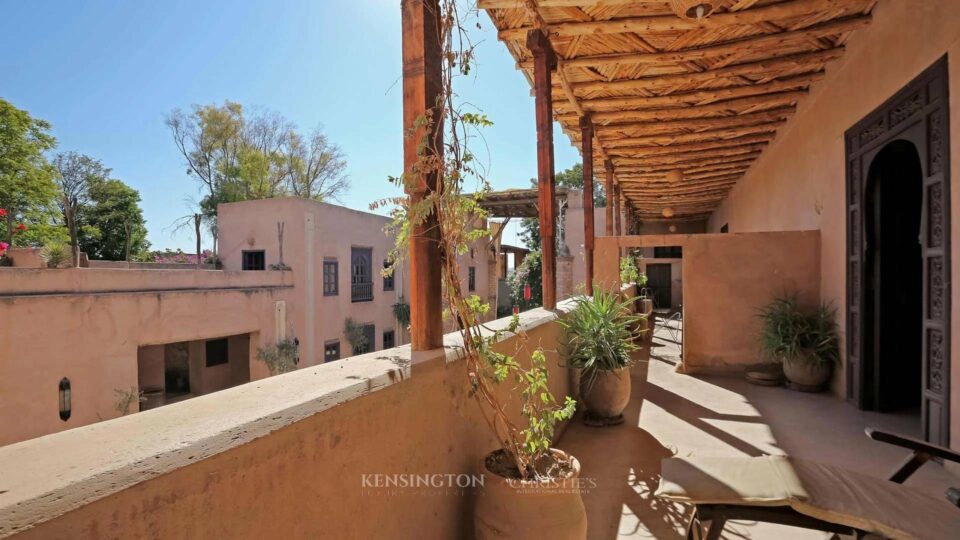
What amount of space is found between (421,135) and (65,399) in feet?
29.6

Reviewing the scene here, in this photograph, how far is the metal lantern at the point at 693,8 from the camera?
300 cm

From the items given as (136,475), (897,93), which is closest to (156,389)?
(136,475)

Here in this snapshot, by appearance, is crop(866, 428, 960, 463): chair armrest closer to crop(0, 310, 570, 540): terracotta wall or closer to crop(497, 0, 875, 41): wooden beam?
crop(0, 310, 570, 540): terracotta wall

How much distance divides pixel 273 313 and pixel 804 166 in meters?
10.9

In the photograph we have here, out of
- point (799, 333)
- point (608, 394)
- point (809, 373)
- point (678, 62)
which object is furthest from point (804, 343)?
point (678, 62)

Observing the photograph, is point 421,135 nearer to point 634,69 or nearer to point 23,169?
point 634,69

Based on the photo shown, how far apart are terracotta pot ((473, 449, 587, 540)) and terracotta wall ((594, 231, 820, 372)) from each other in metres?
4.12

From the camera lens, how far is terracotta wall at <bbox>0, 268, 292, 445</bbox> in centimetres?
686

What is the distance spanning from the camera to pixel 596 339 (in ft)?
11.5

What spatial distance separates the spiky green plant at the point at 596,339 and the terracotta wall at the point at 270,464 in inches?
75.2

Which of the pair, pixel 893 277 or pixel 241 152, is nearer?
pixel 893 277

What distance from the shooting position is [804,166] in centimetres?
531

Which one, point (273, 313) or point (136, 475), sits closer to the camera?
point (136, 475)

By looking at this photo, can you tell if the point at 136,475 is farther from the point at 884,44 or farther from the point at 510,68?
the point at 884,44
